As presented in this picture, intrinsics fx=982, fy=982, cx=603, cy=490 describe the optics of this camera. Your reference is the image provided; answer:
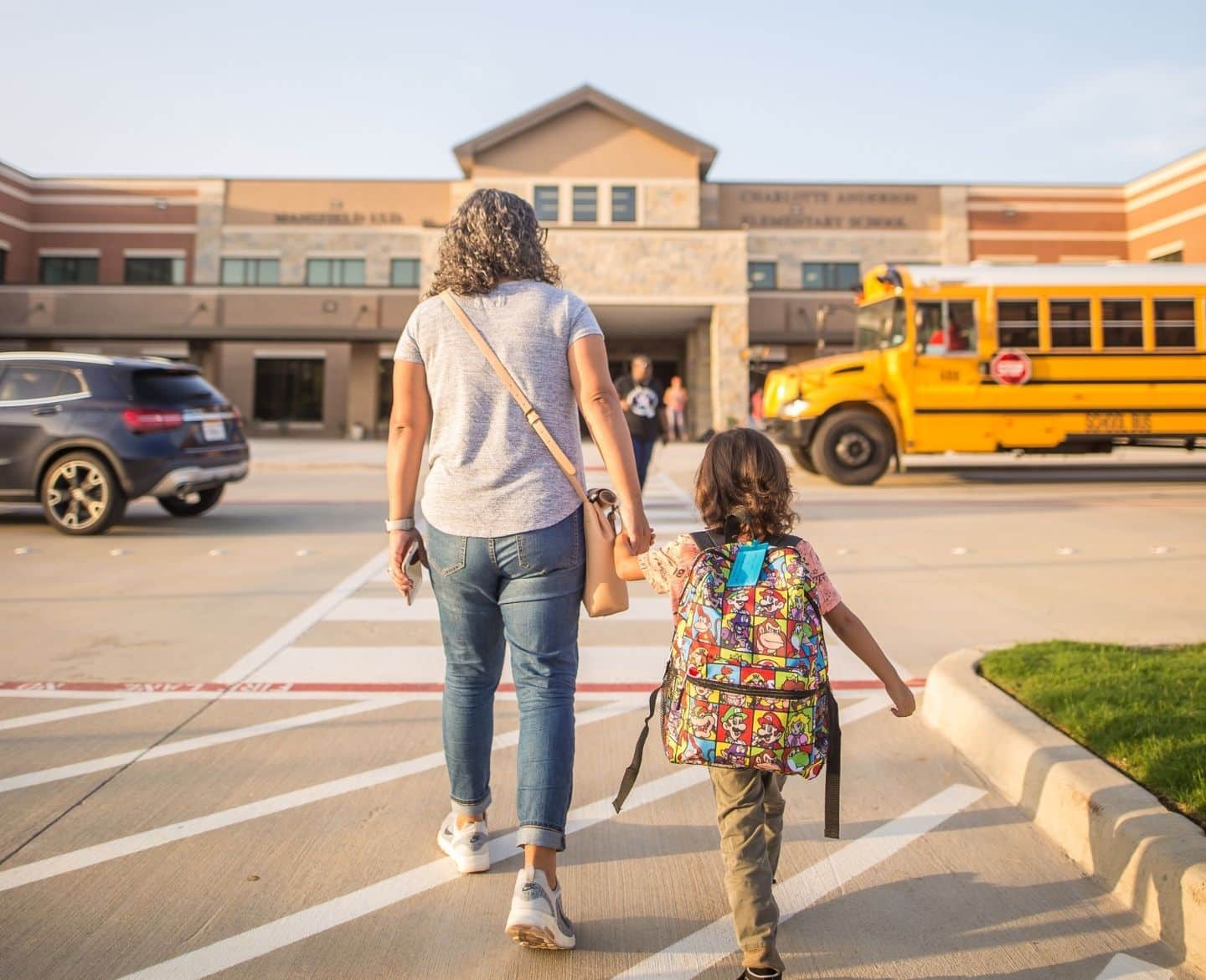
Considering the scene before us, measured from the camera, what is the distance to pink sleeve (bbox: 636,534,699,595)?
95.7 inches

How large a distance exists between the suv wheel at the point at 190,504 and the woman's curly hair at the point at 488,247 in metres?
9.58

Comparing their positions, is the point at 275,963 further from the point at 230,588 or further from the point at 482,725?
the point at 230,588

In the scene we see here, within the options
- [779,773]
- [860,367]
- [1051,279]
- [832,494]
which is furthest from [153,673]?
[1051,279]

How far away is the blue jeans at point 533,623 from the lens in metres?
2.62

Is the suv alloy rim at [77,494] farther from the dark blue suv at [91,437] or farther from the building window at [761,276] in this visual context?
the building window at [761,276]

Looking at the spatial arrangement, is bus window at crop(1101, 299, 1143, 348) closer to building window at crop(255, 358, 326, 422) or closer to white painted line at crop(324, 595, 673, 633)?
white painted line at crop(324, 595, 673, 633)

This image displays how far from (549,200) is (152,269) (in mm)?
17097

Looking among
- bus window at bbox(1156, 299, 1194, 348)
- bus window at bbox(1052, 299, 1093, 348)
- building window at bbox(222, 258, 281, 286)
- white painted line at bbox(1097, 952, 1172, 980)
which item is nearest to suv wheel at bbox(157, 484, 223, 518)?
white painted line at bbox(1097, 952, 1172, 980)

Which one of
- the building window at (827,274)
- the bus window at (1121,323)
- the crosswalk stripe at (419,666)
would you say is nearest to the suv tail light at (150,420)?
the crosswalk stripe at (419,666)

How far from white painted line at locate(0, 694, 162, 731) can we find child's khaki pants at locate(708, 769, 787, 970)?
330 centimetres

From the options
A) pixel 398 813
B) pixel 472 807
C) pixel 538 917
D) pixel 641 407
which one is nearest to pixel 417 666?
pixel 398 813

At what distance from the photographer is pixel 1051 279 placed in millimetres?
14492

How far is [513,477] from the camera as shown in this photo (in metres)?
2.68

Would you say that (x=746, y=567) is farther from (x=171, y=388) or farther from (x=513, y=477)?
(x=171, y=388)
